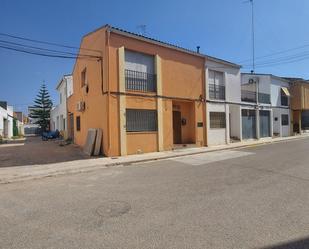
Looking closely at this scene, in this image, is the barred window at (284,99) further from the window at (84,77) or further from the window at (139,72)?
the window at (84,77)

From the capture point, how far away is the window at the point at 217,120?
740 inches

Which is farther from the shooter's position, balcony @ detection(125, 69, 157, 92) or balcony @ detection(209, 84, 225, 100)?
balcony @ detection(209, 84, 225, 100)

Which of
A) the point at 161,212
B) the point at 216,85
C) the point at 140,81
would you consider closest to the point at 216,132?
the point at 216,85

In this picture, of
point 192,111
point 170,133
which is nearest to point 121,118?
point 170,133

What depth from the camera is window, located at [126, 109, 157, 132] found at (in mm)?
13812

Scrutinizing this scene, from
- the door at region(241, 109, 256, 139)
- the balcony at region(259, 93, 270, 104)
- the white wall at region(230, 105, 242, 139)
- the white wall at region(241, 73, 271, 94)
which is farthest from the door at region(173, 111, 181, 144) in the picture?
the white wall at region(241, 73, 271, 94)

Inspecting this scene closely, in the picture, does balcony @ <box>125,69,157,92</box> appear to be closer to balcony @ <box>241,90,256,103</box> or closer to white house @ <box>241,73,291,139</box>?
white house @ <box>241,73,291,139</box>

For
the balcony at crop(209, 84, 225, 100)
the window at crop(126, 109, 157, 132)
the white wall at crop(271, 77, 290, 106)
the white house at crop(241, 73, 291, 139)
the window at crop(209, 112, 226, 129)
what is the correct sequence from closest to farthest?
the window at crop(126, 109, 157, 132) → the window at crop(209, 112, 226, 129) → the balcony at crop(209, 84, 225, 100) → the white house at crop(241, 73, 291, 139) → the white wall at crop(271, 77, 290, 106)

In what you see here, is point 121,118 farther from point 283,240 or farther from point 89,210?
point 283,240

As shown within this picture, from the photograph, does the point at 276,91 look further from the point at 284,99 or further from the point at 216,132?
the point at 216,132

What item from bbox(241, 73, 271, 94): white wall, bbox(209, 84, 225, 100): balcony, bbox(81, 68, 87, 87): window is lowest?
bbox(209, 84, 225, 100): balcony

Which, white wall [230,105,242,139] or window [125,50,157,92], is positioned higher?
window [125,50,157,92]

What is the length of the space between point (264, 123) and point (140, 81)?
16.0 meters

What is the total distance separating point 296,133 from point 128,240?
108ft
